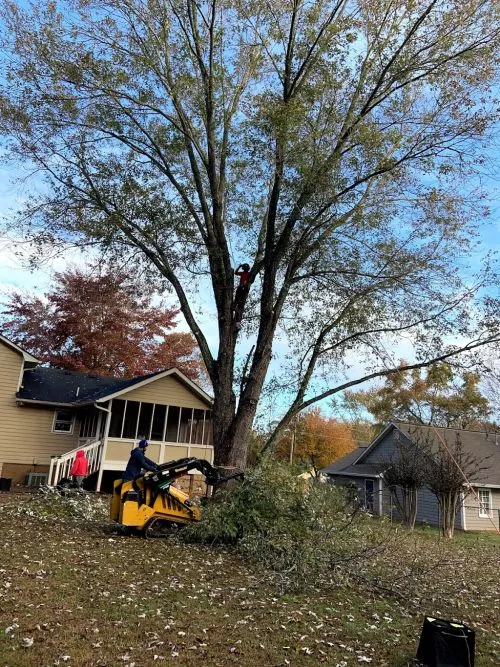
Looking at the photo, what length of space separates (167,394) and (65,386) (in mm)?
4580

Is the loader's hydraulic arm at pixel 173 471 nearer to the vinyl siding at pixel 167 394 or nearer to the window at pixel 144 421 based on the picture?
the vinyl siding at pixel 167 394

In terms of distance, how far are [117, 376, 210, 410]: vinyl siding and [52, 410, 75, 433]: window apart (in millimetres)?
2987

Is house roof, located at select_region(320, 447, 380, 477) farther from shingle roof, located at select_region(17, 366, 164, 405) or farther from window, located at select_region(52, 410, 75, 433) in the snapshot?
window, located at select_region(52, 410, 75, 433)

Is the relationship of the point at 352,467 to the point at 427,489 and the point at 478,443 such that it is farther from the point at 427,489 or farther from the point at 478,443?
the point at 478,443

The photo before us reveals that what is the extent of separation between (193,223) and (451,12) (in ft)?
22.5

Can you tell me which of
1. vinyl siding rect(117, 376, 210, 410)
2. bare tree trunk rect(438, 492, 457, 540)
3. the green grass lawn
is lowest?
the green grass lawn

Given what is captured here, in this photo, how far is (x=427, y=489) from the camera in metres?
25.0

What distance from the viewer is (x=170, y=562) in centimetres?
726

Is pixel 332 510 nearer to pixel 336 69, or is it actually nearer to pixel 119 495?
pixel 119 495

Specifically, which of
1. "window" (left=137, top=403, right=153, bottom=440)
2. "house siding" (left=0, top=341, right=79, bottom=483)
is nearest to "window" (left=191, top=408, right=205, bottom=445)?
"window" (left=137, top=403, right=153, bottom=440)

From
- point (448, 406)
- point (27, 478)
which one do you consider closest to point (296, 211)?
point (27, 478)

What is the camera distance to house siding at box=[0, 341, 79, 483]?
18969mm

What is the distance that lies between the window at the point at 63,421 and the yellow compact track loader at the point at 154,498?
12.3 m

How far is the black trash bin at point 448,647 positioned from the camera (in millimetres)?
4043
